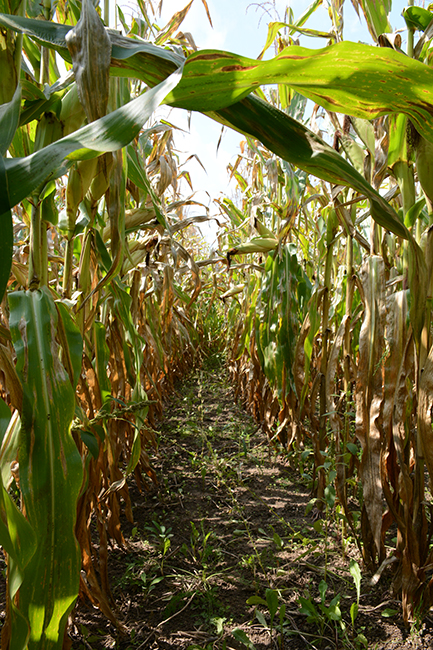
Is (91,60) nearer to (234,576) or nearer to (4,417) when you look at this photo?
(4,417)

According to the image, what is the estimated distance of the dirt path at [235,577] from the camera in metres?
0.82

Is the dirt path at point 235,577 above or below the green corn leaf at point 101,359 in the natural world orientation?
below

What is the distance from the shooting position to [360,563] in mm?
1040

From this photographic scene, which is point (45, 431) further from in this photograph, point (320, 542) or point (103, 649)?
point (320, 542)

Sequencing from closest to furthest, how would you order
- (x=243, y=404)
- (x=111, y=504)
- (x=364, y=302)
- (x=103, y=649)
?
(x=103, y=649) < (x=364, y=302) < (x=111, y=504) < (x=243, y=404)

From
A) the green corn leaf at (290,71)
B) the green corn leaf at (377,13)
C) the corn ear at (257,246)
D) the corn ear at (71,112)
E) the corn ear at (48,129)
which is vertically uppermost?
the green corn leaf at (377,13)

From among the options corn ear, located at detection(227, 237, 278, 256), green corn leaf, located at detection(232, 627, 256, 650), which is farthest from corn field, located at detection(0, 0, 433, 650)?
corn ear, located at detection(227, 237, 278, 256)

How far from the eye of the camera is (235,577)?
1021mm

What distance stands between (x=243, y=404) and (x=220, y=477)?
3.63 ft

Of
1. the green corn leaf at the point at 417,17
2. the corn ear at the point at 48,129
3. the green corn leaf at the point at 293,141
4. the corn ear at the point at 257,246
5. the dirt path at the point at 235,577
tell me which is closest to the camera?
the green corn leaf at the point at 293,141

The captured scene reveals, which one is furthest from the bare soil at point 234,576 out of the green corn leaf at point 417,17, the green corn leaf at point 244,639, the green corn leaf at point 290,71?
the green corn leaf at point 417,17

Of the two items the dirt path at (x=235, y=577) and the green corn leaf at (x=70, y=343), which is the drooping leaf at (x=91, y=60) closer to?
the green corn leaf at (x=70, y=343)

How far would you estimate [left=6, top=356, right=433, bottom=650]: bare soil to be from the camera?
82cm

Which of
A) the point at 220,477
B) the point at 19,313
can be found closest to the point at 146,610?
the point at 220,477
